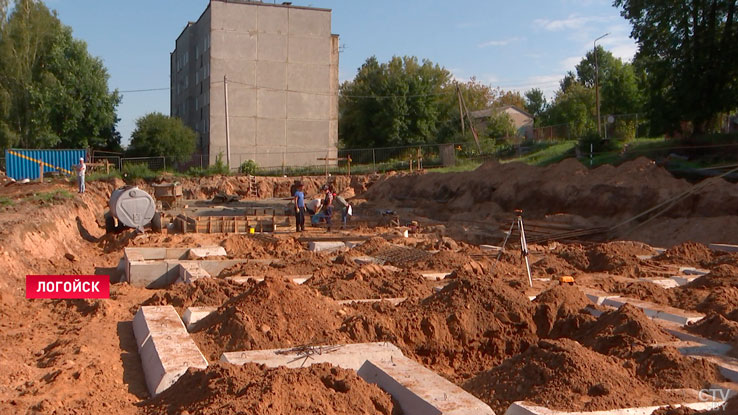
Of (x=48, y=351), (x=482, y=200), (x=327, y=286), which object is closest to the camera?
(x=48, y=351)

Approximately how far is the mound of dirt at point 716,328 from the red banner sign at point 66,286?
6.32 metres

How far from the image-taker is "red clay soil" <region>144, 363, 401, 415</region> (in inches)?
159

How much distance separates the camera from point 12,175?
1321 inches

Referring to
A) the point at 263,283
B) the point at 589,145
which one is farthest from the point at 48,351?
the point at 589,145

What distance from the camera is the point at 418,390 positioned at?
4.38 m

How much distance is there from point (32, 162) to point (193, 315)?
3108cm

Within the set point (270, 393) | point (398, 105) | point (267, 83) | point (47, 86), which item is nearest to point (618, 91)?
point (398, 105)

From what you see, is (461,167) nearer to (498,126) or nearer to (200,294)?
(498,126)

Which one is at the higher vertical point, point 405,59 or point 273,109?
point 405,59

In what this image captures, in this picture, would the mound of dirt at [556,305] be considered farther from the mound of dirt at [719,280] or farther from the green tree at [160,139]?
the green tree at [160,139]

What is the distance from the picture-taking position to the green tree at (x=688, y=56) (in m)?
25.4

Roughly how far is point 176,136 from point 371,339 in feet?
129

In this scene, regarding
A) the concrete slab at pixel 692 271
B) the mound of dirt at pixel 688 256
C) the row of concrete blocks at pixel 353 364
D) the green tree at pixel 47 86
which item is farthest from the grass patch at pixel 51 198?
the green tree at pixel 47 86

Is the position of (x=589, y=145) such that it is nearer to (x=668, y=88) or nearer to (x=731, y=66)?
(x=668, y=88)
